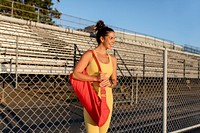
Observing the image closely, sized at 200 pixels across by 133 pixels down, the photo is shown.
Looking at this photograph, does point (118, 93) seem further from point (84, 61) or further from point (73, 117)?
point (84, 61)

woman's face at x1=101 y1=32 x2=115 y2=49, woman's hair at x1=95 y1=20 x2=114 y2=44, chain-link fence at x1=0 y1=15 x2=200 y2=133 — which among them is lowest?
chain-link fence at x1=0 y1=15 x2=200 y2=133

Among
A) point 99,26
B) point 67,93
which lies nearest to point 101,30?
point 99,26

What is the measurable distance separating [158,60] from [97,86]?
422 cm

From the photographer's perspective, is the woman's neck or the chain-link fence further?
the chain-link fence

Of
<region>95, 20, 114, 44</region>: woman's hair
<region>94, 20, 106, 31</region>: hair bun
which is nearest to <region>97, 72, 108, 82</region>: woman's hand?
<region>95, 20, 114, 44</region>: woman's hair

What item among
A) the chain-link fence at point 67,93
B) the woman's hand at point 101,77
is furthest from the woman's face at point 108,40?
the chain-link fence at point 67,93

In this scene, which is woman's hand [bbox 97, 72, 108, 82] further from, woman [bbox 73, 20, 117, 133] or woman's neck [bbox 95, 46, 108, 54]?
woman's neck [bbox 95, 46, 108, 54]

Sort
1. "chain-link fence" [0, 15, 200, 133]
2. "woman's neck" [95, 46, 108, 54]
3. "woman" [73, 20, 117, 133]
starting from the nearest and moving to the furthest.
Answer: "woman" [73, 20, 117, 133] < "woman's neck" [95, 46, 108, 54] < "chain-link fence" [0, 15, 200, 133]

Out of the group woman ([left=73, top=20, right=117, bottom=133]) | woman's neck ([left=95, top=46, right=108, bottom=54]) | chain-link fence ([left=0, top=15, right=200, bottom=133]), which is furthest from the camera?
chain-link fence ([left=0, top=15, right=200, bottom=133])

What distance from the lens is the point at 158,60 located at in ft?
19.7

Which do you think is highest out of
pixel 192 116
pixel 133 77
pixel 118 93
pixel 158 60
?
pixel 158 60

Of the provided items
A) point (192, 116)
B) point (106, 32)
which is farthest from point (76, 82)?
point (192, 116)

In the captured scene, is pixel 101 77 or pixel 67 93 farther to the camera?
pixel 67 93

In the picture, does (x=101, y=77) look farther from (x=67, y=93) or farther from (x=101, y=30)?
(x=67, y=93)
